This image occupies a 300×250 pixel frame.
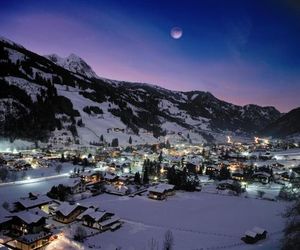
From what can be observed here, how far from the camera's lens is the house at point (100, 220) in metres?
48.9

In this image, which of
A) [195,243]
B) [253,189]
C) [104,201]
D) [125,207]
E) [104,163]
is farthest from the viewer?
[104,163]

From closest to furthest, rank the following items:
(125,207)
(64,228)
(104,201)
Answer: (64,228) < (125,207) < (104,201)

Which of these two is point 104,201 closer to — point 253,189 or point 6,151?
point 253,189

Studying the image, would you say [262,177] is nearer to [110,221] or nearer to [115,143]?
[110,221]

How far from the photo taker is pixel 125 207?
61875 millimetres

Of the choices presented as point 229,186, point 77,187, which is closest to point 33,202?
point 77,187

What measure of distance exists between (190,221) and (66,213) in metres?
20.0

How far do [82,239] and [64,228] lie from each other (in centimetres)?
609

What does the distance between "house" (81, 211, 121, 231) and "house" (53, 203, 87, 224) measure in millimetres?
2172

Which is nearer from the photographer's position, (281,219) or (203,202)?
(281,219)

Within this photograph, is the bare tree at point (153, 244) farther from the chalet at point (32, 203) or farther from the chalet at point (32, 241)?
the chalet at point (32, 203)

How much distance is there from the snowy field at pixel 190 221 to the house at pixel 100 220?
1310 millimetres

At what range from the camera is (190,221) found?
54.5 meters

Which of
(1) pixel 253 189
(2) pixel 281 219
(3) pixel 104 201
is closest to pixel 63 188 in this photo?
(3) pixel 104 201
